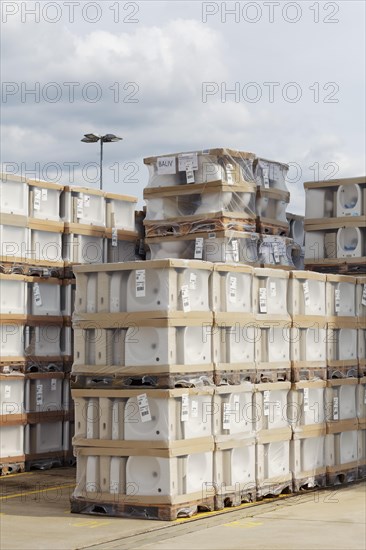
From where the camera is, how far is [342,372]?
52.0 feet

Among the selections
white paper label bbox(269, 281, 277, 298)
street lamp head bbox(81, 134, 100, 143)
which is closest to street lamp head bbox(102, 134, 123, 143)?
street lamp head bbox(81, 134, 100, 143)

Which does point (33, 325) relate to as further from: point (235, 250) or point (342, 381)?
point (342, 381)

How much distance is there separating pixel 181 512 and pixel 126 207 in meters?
6.85

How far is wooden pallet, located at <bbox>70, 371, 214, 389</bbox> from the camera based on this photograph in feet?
41.0

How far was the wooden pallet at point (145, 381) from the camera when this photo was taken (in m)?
12.5

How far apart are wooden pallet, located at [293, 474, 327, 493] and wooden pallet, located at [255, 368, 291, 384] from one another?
4.64ft

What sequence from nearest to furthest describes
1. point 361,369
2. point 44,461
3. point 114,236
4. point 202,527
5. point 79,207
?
point 202,527 → point 361,369 → point 44,461 → point 79,207 → point 114,236

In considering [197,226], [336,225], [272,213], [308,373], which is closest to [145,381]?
[308,373]

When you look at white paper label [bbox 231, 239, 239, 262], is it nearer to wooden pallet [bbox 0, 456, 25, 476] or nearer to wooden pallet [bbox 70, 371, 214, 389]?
wooden pallet [bbox 70, 371, 214, 389]

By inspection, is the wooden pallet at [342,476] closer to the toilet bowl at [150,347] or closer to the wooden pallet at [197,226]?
the toilet bowl at [150,347]

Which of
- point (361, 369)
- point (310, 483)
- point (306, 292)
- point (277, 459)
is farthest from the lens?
point (361, 369)

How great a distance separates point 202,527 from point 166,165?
6196mm

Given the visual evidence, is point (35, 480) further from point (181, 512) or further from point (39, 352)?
point (181, 512)

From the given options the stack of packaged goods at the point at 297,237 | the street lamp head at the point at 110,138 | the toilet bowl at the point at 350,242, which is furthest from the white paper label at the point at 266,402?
the street lamp head at the point at 110,138
